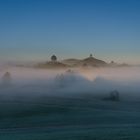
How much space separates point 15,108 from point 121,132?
82422 millimetres

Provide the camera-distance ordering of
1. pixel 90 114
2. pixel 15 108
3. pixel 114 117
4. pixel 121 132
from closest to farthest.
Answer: pixel 121 132 → pixel 114 117 → pixel 90 114 → pixel 15 108

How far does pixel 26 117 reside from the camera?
157125 millimetres

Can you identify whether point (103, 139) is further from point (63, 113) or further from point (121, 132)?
point (63, 113)

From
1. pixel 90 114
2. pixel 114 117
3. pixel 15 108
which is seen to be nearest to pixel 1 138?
pixel 114 117

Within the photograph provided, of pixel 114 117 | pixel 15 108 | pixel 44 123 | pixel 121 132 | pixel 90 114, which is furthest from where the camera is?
pixel 15 108

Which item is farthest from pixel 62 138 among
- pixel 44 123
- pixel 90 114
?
pixel 90 114

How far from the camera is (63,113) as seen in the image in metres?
170

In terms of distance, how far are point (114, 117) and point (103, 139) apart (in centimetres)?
5759

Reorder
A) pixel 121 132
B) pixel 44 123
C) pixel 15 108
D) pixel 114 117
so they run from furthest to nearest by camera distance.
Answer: pixel 15 108 < pixel 114 117 < pixel 44 123 < pixel 121 132

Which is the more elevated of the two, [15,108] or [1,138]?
[15,108]

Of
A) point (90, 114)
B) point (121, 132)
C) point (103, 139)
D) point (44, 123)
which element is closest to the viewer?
point (103, 139)

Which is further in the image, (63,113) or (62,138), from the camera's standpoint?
(63,113)

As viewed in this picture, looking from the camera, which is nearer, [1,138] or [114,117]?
[1,138]

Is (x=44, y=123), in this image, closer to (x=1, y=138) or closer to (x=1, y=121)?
(x=1, y=121)
